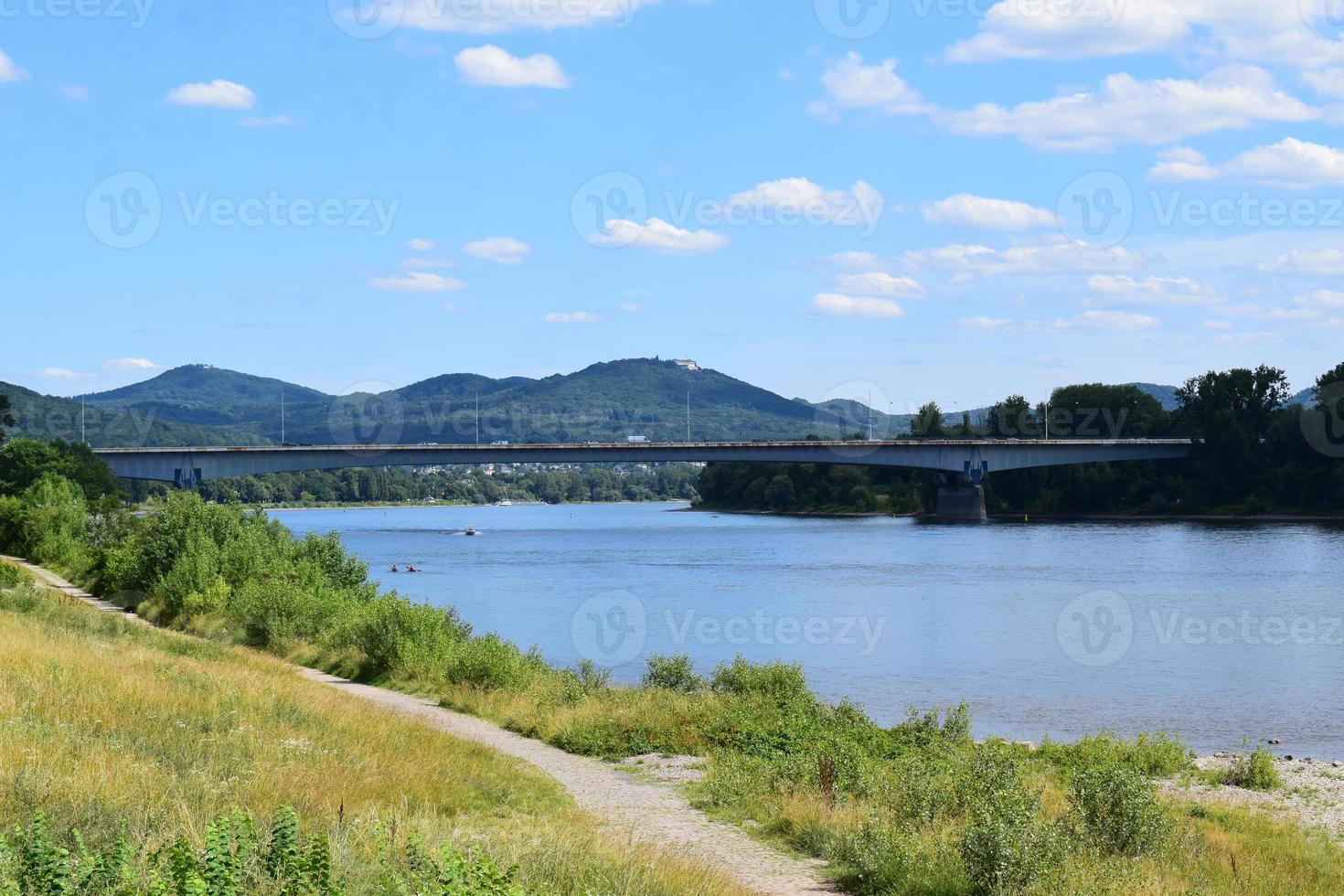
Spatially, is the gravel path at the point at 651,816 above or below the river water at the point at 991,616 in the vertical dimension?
above

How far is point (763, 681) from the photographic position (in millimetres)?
30875

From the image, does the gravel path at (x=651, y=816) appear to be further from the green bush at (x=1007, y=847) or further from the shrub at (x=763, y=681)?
the shrub at (x=763, y=681)

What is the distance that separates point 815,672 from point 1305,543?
68006 millimetres

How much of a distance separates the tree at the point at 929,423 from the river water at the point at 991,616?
173 ft

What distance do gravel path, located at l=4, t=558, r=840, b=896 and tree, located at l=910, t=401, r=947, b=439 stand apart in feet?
477

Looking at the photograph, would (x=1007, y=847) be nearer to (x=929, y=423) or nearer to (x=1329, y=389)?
(x=1329, y=389)

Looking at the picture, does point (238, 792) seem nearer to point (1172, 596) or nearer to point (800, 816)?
point (800, 816)

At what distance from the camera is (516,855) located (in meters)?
11.5

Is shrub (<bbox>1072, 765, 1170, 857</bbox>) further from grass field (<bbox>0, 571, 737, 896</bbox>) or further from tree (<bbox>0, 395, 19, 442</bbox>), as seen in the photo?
tree (<bbox>0, 395, 19, 442</bbox>)

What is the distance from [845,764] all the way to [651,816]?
3398 millimetres

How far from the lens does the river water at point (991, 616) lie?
36656 mm

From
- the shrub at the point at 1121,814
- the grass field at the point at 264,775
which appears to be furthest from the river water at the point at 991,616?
the grass field at the point at 264,775

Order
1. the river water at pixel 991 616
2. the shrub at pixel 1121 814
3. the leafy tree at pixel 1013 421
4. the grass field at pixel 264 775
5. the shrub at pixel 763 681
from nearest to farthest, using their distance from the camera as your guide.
→ the grass field at pixel 264 775
the shrub at pixel 1121 814
the shrub at pixel 763 681
the river water at pixel 991 616
the leafy tree at pixel 1013 421

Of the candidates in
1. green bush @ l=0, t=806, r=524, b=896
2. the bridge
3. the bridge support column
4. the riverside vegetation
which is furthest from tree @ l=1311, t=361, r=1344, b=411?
green bush @ l=0, t=806, r=524, b=896
